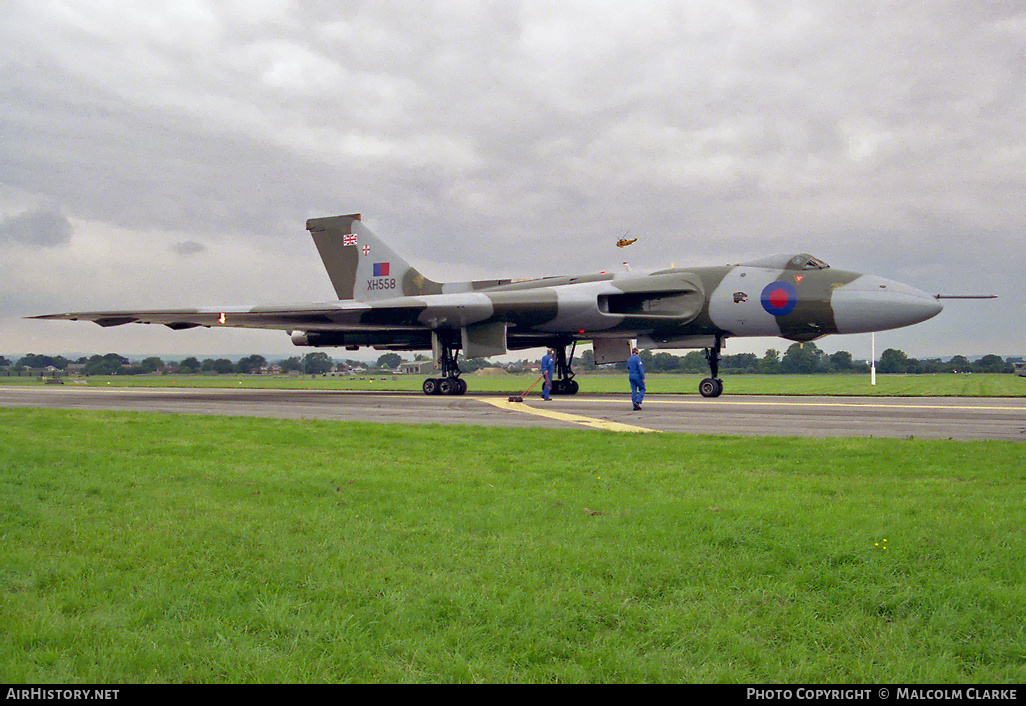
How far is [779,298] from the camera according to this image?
1953 centimetres

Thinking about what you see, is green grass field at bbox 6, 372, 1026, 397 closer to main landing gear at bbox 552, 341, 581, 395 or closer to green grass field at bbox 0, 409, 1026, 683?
main landing gear at bbox 552, 341, 581, 395

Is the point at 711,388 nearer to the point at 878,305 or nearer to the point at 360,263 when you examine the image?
the point at 878,305

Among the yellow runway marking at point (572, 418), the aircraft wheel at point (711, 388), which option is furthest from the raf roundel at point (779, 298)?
the yellow runway marking at point (572, 418)

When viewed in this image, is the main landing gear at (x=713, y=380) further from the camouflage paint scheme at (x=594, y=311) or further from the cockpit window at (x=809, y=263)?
the cockpit window at (x=809, y=263)

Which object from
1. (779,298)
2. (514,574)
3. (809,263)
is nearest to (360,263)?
(779,298)

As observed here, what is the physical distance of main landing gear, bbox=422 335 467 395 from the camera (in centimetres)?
2505

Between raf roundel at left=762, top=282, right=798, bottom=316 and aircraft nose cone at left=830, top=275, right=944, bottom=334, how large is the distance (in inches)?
42.3

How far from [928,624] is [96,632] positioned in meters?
3.90

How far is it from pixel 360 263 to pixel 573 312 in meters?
11.2

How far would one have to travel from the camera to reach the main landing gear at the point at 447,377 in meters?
25.0

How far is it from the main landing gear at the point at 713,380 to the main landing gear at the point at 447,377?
9.02 metres

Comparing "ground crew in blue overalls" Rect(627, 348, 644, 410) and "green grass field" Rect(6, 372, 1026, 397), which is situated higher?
"ground crew in blue overalls" Rect(627, 348, 644, 410)

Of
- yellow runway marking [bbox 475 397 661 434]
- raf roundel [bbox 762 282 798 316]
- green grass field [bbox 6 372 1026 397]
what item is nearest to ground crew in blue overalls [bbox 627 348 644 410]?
yellow runway marking [bbox 475 397 661 434]

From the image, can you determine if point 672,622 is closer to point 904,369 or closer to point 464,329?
point 464,329
